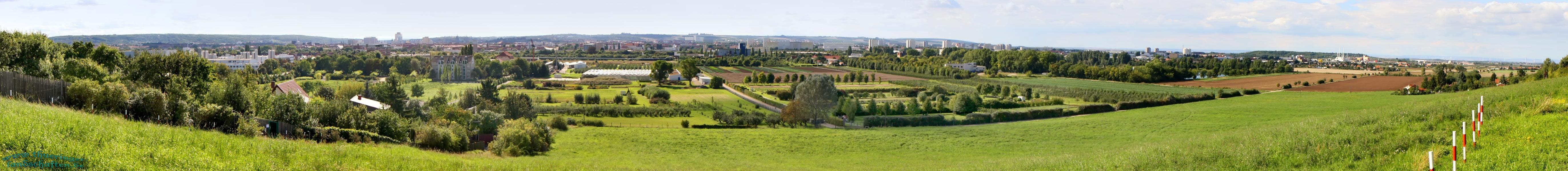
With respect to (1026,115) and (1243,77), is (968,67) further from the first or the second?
(1026,115)

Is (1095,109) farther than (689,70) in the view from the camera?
No

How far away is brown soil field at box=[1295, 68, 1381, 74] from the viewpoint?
48.2 metres

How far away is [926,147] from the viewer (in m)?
21.0

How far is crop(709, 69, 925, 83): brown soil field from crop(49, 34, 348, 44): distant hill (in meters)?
41.5

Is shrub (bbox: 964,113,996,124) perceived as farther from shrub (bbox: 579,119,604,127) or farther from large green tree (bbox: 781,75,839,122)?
shrub (bbox: 579,119,604,127)

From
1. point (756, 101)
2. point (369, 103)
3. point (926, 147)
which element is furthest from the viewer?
point (756, 101)

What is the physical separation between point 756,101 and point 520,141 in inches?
704

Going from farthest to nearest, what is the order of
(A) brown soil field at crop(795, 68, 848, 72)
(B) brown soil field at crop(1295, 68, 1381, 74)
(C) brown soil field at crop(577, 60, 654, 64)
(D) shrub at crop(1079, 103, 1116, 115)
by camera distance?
(C) brown soil field at crop(577, 60, 654, 64) → (A) brown soil field at crop(795, 68, 848, 72) → (B) brown soil field at crop(1295, 68, 1381, 74) → (D) shrub at crop(1079, 103, 1116, 115)

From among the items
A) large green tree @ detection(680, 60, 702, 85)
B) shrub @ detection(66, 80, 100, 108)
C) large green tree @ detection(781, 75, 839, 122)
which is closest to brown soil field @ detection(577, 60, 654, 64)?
large green tree @ detection(680, 60, 702, 85)

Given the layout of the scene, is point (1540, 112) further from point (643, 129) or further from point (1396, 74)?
point (1396, 74)

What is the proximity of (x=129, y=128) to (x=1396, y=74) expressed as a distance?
51130 mm

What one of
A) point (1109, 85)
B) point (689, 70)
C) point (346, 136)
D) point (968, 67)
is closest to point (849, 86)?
point (689, 70)

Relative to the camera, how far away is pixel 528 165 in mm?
11453

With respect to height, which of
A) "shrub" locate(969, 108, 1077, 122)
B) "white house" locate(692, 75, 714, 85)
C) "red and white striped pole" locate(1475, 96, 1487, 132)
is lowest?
"shrub" locate(969, 108, 1077, 122)
